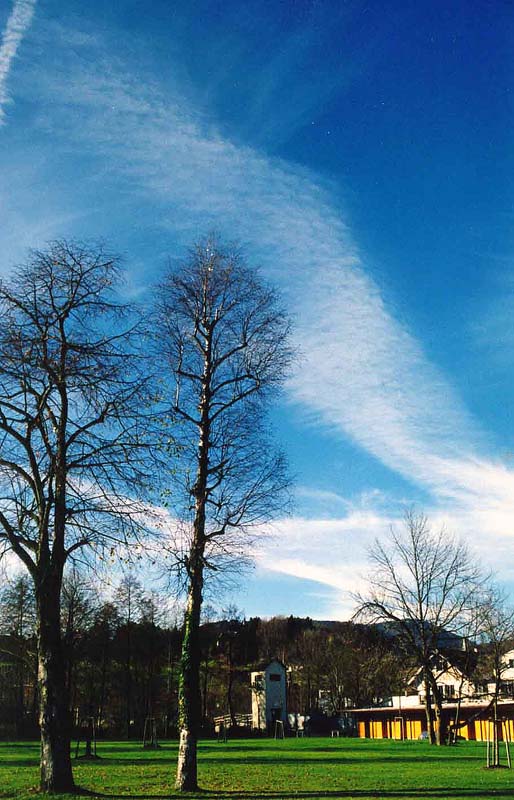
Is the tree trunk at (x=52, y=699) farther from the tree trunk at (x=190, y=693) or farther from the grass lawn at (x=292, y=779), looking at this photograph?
the tree trunk at (x=190, y=693)

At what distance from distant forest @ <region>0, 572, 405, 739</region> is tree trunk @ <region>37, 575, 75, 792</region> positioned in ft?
67.3

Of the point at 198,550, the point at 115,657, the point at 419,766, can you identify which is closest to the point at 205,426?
the point at 198,550

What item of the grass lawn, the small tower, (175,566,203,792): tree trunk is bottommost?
the small tower

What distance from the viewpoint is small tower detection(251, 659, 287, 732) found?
291 feet

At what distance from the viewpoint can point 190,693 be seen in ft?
62.9

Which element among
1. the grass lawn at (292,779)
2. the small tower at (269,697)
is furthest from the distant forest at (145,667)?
the grass lawn at (292,779)

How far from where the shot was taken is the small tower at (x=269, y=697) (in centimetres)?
8879

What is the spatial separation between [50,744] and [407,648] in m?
35.5

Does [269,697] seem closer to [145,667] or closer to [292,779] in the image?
[145,667]

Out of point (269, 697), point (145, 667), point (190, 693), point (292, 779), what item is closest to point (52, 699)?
point (190, 693)

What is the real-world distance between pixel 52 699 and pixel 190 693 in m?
3.89

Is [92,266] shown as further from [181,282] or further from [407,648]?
[407,648]

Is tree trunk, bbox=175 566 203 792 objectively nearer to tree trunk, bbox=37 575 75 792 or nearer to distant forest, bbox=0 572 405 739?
tree trunk, bbox=37 575 75 792

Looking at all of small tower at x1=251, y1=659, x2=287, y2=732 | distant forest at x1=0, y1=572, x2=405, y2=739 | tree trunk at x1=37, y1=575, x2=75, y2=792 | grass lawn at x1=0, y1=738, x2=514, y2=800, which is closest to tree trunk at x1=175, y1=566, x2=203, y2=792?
grass lawn at x1=0, y1=738, x2=514, y2=800
